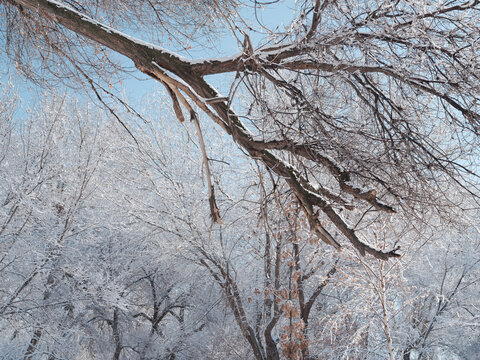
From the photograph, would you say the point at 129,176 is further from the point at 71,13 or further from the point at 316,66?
the point at 316,66

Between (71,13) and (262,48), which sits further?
(71,13)

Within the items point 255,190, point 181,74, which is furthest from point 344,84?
point 255,190

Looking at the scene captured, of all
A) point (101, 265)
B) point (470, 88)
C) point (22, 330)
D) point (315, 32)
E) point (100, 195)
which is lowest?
point (22, 330)

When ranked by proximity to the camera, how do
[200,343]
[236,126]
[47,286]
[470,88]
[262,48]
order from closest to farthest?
[470,88] < [262,48] < [236,126] < [47,286] < [200,343]

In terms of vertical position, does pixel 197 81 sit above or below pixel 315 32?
below

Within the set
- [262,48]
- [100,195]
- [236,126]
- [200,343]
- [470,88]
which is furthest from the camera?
[200,343]

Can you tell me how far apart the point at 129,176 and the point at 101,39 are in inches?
316

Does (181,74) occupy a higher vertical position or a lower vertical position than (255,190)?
lower

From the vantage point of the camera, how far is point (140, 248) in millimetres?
11344

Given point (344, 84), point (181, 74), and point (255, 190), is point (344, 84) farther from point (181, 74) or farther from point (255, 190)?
point (255, 190)

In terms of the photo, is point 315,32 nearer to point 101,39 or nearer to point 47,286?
point 101,39

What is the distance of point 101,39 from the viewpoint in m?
2.38

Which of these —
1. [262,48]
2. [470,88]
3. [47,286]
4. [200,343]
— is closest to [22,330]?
[47,286]

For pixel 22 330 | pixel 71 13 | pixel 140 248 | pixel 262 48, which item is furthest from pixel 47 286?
pixel 262 48
